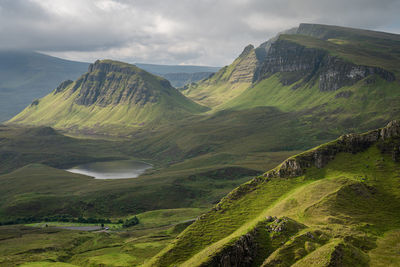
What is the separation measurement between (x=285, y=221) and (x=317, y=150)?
169ft

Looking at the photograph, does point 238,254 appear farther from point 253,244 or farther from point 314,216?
point 314,216

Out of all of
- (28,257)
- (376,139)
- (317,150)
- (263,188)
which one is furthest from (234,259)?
(28,257)

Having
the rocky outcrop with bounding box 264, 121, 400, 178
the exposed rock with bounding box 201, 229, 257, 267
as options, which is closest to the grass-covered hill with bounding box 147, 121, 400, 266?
the exposed rock with bounding box 201, 229, 257, 267

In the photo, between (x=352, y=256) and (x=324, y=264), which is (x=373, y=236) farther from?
(x=324, y=264)

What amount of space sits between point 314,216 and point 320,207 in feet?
15.6

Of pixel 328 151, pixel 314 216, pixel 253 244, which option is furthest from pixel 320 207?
pixel 328 151

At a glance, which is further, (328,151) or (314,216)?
(328,151)

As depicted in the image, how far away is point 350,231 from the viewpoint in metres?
98.7

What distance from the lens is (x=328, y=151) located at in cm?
14412

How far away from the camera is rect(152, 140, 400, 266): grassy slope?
340 feet

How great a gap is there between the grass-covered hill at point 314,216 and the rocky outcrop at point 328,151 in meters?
0.36

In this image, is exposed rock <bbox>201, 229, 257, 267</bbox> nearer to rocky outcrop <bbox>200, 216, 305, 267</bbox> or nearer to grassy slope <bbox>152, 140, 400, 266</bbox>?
rocky outcrop <bbox>200, 216, 305, 267</bbox>

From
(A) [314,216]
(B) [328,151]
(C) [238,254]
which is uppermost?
(B) [328,151]

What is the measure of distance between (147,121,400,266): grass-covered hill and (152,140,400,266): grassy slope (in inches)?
11.0
